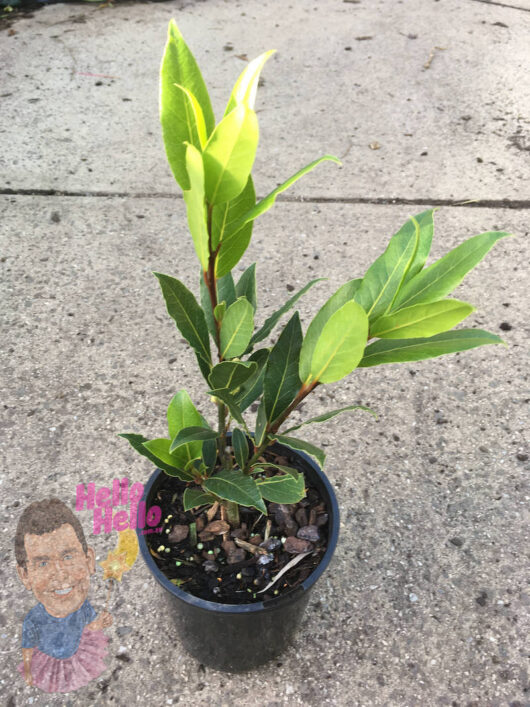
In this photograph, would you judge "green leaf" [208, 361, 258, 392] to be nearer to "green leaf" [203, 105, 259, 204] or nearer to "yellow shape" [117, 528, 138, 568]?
"green leaf" [203, 105, 259, 204]

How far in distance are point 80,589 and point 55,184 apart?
1.64 meters

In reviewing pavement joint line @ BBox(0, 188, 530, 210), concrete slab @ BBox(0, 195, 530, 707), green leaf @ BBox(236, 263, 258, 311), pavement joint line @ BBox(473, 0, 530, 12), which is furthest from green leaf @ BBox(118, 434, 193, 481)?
pavement joint line @ BBox(473, 0, 530, 12)

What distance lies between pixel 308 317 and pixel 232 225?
1.17 m

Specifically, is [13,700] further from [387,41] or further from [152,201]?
[387,41]

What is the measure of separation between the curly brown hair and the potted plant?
11.3 inches

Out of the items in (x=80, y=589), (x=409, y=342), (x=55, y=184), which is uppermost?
(x=409, y=342)

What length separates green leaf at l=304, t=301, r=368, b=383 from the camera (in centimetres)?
72

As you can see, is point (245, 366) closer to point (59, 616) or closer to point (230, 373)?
point (230, 373)

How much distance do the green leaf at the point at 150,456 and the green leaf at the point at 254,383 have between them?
15cm

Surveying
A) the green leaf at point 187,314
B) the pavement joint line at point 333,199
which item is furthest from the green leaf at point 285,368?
the pavement joint line at point 333,199

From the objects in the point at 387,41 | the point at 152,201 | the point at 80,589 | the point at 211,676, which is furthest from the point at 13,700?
the point at 387,41

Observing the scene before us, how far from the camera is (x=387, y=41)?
11.1ft

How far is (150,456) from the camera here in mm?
973

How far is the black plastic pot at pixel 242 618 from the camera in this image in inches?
39.2
